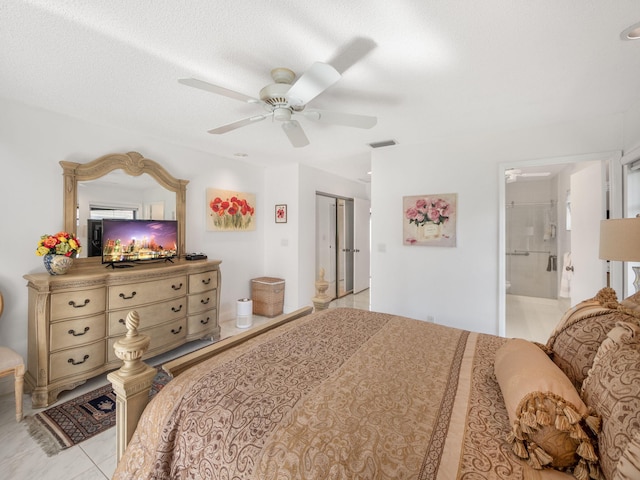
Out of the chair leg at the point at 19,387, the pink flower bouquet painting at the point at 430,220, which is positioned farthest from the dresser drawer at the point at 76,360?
the pink flower bouquet painting at the point at 430,220

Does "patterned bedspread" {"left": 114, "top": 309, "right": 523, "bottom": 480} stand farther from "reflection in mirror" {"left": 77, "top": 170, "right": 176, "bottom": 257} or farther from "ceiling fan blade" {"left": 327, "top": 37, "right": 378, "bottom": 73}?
"reflection in mirror" {"left": 77, "top": 170, "right": 176, "bottom": 257}

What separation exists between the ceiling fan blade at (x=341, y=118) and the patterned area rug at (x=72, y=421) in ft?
8.50

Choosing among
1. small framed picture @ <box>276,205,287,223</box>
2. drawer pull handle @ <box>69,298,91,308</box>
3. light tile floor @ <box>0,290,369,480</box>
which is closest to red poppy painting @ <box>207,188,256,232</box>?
small framed picture @ <box>276,205,287,223</box>

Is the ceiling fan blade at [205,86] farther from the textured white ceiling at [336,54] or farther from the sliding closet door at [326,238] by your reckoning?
the sliding closet door at [326,238]

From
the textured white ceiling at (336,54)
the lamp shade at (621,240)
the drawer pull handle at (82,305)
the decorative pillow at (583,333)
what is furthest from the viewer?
the drawer pull handle at (82,305)

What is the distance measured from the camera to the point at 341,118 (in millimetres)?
2016

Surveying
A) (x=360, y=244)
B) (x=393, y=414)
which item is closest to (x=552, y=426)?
(x=393, y=414)

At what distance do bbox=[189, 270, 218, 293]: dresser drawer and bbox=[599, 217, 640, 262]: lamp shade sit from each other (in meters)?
3.51

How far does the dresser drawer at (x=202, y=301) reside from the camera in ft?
10.6

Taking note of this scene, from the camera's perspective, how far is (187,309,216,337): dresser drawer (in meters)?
3.23

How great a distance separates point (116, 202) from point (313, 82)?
8.41 ft

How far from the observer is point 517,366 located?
3.60ft

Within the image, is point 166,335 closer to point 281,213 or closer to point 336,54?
point 281,213

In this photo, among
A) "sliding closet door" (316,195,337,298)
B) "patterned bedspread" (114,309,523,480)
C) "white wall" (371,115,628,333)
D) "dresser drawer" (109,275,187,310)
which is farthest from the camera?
"sliding closet door" (316,195,337,298)
